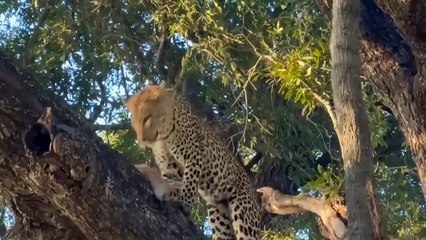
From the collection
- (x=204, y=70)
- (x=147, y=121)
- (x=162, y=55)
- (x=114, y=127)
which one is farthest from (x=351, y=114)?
(x=114, y=127)

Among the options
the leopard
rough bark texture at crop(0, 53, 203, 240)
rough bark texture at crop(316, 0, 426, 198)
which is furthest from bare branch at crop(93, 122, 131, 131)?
rough bark texture at crop(0, 53, 203, 240)

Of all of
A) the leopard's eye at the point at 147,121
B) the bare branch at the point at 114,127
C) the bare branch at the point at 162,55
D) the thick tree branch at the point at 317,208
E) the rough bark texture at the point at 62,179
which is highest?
the bare branch at the point at 162,55

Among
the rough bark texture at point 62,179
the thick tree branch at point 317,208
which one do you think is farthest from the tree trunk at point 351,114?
the thick tree branch at point 317,208

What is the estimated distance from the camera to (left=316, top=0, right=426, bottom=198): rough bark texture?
151 inches

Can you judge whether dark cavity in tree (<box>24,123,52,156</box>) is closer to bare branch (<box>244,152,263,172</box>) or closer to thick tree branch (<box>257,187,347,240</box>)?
thick tree branch (<box>257,187,347,240</box>)

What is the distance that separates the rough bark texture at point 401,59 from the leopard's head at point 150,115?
2.02 metres

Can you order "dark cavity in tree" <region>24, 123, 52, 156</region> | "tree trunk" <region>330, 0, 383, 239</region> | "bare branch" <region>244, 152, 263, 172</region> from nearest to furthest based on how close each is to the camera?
"tree trunk" <region>330, 0, 383, 239</region>, "dark cavity in tree" <region>24, 123, 52, 156</region>, "bare branch" <region>244, 152, 263, 172</region>

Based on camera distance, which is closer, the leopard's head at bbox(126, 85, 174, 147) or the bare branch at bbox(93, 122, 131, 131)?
the leopard's head at bbox(126, 85, 174, 147)

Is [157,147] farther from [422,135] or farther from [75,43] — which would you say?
[422,135]

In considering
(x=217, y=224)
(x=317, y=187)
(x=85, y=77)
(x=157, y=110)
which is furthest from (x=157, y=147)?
(x=85, y=77)

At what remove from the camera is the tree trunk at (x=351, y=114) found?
3133 millimetres

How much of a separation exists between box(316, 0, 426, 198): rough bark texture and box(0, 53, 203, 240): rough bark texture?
955mm

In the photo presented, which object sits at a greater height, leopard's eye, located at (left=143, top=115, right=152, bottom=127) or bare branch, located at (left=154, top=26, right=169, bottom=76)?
bare branch, located at (left=154, top=26, right=169, bottom=76)

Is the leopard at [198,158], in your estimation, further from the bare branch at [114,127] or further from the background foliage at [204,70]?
the bare branch at [114,127]
